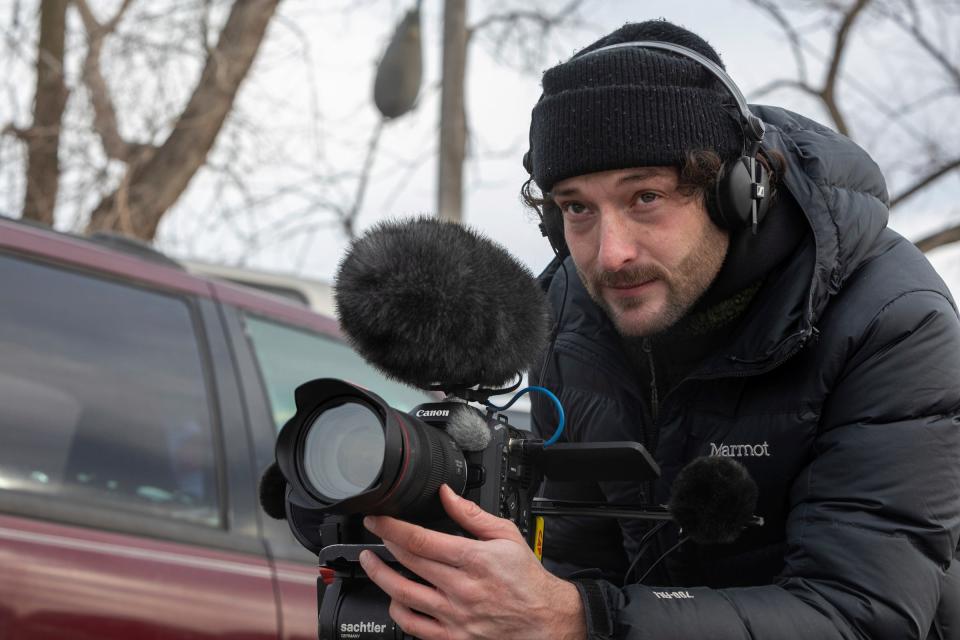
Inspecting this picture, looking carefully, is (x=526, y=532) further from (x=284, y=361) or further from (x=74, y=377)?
(x=284, y=361)

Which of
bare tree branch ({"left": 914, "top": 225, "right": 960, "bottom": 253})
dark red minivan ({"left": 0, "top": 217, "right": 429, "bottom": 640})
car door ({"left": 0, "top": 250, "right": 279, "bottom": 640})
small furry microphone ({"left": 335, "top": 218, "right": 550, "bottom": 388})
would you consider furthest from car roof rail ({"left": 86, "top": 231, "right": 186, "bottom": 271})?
bare tree branch ({"left": 914, "top": 225, "right": 960, "bottom": 253})

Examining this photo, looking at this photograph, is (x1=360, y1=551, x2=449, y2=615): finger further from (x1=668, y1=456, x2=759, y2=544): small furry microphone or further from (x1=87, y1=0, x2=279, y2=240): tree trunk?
(x1=87, y1=0, x2=279, y2=240): tree trunk

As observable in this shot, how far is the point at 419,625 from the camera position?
1764 mm

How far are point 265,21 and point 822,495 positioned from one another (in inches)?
247

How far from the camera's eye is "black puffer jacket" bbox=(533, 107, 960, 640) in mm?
1776

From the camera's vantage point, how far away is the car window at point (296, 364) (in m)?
3.35

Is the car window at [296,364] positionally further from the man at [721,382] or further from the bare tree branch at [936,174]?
the bare tree branch at [936,174]

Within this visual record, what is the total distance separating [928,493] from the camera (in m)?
1.79

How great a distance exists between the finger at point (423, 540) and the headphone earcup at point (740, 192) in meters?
0.77

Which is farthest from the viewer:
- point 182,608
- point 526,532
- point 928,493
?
point 182,608

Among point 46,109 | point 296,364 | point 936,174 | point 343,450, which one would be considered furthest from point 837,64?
point 343,450

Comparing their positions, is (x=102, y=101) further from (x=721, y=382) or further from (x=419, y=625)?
(x=419, y=625)

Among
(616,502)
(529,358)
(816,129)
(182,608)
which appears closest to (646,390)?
(616,502)

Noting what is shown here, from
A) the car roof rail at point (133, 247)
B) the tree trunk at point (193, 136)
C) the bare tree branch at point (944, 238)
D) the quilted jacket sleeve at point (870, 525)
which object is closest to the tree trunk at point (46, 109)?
the tree trunk at point (193, 136)
